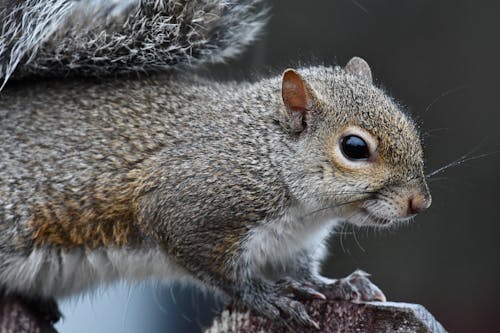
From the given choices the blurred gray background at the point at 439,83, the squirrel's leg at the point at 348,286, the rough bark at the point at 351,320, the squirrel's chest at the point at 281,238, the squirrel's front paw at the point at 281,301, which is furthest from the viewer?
the blurred gray background at the point at 439,83

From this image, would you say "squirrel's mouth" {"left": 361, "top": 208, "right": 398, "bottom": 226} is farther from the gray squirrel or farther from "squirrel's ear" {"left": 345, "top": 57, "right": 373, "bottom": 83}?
"squirrel's ear" {"left": 345, "top": 57, "right": 373, "bottom": 83}

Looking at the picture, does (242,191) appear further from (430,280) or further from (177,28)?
(430,280)

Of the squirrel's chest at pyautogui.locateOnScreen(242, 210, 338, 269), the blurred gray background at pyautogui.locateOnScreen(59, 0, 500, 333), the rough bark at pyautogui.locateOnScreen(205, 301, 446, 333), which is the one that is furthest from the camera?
the blurred gray background at pyautogui.locateOnScreen(59, 0, 500, 333)

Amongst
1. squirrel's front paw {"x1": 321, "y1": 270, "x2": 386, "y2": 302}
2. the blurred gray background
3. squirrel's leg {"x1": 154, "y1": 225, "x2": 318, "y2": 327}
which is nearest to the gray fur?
squirrel's leg {"x1": 154, "y1": 225, "x2": 318, "y2": 327}

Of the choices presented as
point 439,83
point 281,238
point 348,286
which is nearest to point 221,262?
point 281,238

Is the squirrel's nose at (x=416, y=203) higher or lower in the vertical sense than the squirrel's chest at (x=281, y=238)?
higher

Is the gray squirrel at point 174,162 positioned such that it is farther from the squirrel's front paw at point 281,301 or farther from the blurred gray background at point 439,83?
the blurred gray background at point 439,83

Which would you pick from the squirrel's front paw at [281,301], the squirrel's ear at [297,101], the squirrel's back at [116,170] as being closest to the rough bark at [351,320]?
the squirrel's front paw at [281,301]
